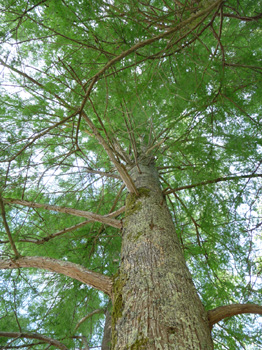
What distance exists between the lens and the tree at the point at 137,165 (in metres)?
1.36

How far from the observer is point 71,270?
5.99ft

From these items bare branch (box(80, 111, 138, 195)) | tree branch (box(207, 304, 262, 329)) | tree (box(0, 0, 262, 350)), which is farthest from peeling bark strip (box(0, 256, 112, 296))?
bare branch (box(80, 111, 138, 195))

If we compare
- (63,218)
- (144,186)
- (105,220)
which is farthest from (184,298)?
(63,218)

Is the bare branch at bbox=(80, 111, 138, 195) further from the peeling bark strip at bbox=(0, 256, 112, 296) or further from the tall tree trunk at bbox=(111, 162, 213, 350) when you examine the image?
the peeling bark strip at bbox=(0, 256, 112, 296)

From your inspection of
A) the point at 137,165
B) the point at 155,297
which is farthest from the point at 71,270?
the point at 137,165

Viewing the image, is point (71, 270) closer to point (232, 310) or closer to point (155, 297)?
point (155, 297)

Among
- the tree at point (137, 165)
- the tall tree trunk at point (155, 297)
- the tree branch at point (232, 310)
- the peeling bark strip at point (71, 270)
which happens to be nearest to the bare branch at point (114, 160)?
the tree at point (137, 165)

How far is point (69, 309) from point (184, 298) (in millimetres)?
2106

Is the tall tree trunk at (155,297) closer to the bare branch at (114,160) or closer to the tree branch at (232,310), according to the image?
the tree branch at (232,310)

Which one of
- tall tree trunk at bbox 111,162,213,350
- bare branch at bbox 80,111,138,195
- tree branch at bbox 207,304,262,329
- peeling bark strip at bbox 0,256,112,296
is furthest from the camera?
bare branch at bbox 80,111,138,195

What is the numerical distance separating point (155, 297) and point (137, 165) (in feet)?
4.50

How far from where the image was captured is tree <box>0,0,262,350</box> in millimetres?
1357

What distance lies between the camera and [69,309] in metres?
2.86

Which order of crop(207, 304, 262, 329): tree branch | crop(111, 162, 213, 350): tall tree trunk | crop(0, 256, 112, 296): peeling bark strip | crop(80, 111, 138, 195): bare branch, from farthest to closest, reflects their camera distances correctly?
1. crop(80, 111, 138, 195): bare branch
2. crop(0, 256, 112, 296): peeling bark strip
3. crop(207, 304, 262, 329): tree branch
4. crop(111, 162, 213, 350): tall tree trunk
